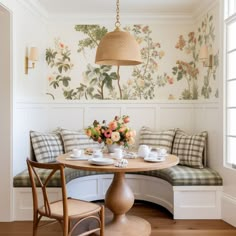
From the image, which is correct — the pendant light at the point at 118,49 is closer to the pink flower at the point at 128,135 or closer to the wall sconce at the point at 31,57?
the pink flower at the point at 128,135

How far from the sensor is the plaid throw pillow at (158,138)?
163 inches

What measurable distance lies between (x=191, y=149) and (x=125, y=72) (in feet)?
4.88

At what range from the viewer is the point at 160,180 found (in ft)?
12.6

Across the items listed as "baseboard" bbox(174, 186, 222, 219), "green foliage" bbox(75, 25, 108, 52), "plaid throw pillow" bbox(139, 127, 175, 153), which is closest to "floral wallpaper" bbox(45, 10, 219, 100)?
"green foliage" bbox(75, 25, 108, 52)

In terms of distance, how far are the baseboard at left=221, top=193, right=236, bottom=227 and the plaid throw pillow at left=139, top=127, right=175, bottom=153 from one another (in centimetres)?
99

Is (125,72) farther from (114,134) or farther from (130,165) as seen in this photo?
(130,165)

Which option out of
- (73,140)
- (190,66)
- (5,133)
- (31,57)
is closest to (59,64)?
(31,57)

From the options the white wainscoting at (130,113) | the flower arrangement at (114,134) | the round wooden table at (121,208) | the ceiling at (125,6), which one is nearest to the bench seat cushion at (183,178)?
the round wooden table at (121,208)

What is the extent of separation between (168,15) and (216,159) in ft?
6.97

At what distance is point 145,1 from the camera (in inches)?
156

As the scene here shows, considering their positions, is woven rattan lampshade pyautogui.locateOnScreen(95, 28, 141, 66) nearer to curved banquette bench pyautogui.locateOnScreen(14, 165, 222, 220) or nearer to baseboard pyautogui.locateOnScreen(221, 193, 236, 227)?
curved banquette bench pyautogui.locateOnScreen(14, 165, 222, 220)

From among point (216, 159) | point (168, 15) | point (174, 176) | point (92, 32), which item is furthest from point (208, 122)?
point (92, 32)

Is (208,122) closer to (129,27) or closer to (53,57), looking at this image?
(129,27)

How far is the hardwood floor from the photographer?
3.05 metres
